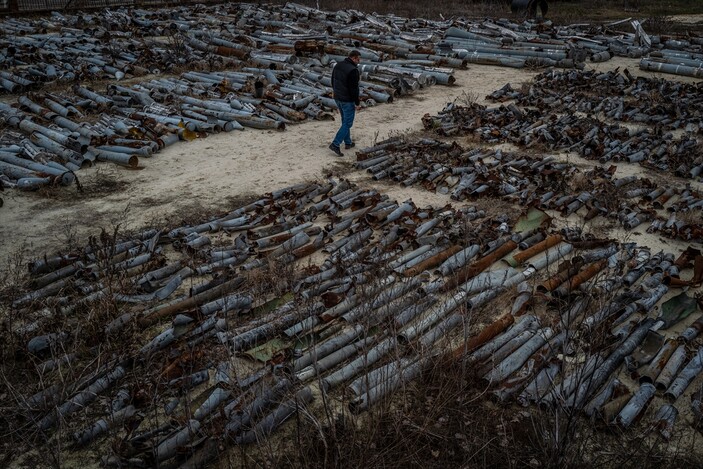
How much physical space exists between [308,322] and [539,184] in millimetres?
5902

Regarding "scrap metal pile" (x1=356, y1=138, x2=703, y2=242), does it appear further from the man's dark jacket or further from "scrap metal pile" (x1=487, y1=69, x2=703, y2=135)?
"scrap metal pile" (x1=487, y1=69, x2=703, y2=135)

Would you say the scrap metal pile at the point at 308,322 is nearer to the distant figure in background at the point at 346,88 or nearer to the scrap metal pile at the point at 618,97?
the distant figure in background at the point at 346,88

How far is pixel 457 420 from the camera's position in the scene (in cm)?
500

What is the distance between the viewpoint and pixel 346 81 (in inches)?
464

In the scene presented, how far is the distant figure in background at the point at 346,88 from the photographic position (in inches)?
464

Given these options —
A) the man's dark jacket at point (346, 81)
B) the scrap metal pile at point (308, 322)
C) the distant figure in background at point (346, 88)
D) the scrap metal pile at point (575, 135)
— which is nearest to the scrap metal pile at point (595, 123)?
the scrap metal pile at point (575, 135)

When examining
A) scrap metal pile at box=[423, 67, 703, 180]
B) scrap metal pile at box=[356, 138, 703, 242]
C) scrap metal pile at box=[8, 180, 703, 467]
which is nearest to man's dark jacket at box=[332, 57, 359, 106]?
scrap metal pile at box=[356, 138, 703, 242]

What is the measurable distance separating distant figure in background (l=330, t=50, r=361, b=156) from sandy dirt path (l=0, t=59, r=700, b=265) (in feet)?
1.55

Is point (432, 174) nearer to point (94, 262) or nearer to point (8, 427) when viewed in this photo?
point (94, 262)

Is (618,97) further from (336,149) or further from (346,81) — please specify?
(336,149)

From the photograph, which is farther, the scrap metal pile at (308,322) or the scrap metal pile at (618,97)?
the scrap metal pile at (618,97)

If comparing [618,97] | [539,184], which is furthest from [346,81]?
[618,97]

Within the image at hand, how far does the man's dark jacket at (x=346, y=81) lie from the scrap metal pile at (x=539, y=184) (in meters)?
1.19

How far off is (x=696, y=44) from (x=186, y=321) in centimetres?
2354
